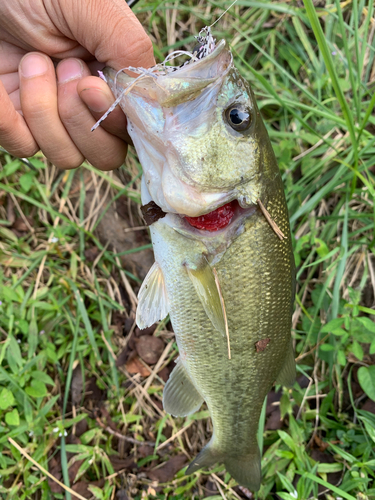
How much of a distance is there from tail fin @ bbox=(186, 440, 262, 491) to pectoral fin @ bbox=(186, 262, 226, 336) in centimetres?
93

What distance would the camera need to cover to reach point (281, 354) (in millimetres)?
1773

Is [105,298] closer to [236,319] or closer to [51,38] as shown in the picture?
[236,319]

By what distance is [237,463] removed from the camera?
2012mm

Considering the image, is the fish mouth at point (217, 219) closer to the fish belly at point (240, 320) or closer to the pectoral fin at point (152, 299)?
the fish belly at point (240, 320)

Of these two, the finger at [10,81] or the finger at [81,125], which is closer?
the finger at [81,125]

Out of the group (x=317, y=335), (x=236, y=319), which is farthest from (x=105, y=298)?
(x=317, y=335)

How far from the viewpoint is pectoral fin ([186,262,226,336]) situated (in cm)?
148

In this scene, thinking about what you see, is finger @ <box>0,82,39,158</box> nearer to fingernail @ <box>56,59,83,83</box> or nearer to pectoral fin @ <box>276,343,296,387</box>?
fingernail @ <box>56,59,83,83</box>

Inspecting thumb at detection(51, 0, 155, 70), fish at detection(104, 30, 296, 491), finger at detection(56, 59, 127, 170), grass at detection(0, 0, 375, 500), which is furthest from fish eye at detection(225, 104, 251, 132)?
grass at detection(0, 0, 375, 500)

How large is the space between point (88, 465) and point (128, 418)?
37 centimetres

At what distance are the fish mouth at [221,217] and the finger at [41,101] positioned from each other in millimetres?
717

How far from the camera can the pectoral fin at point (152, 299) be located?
1613 millimetres

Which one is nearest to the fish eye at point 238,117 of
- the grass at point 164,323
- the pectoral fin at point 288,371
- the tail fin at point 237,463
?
the grass at point 164,323

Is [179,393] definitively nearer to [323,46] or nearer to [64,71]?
[64,71]
